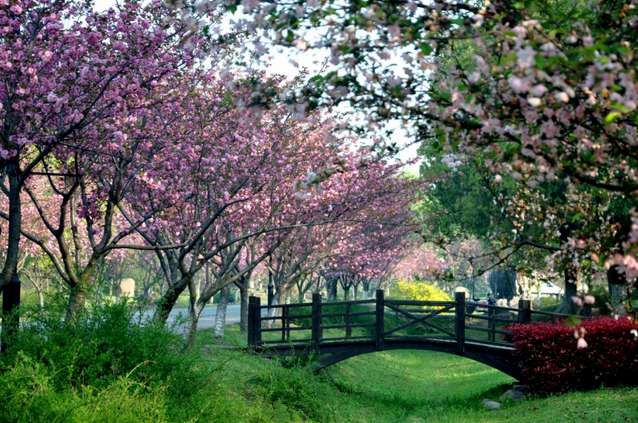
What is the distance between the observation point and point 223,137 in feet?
44.1

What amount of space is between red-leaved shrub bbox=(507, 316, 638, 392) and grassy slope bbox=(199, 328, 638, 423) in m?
0.66

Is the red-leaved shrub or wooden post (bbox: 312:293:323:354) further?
wooden post (bbox: 312:293:323:354)

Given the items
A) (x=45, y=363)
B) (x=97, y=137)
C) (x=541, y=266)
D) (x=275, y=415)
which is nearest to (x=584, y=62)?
(x=45, y=363)

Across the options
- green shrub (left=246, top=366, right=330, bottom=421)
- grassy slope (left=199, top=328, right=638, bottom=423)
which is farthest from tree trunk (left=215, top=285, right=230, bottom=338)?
green shrub (left=246, top=366, right=330, bottom=421)

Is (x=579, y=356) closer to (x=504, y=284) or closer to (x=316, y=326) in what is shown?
(x=316, y=326)

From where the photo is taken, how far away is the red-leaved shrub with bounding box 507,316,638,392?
15148 millimetres

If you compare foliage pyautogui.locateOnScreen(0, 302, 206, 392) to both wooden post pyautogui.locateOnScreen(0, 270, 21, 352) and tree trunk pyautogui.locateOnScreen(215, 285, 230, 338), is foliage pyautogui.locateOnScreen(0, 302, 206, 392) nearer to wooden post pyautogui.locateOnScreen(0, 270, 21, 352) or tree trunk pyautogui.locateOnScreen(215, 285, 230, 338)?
wooden post pyautogui.locateOnScreen(0, 270, 21, 352)

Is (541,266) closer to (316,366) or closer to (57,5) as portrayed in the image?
(316,366)

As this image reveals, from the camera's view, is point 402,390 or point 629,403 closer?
point 629,403

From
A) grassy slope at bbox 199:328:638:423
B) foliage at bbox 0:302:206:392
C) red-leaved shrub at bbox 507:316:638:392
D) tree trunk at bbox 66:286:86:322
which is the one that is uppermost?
tree trunk at bbox 66:286:86:322

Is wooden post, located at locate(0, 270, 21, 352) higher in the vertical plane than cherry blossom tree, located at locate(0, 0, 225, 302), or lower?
lower

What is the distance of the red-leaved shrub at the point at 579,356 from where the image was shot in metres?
15.1

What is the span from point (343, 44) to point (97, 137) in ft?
23.3

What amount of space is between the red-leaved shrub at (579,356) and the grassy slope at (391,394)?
657 millimetres
